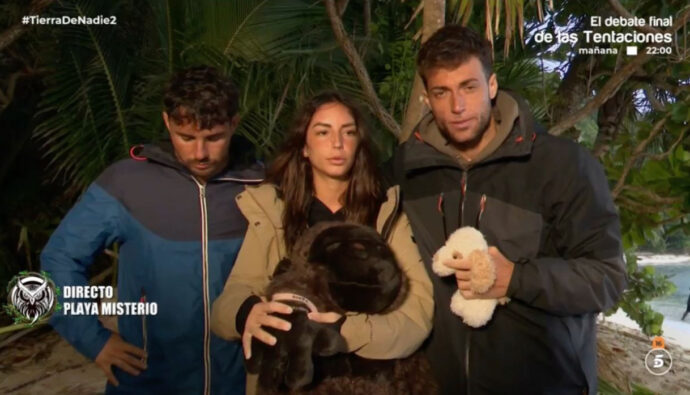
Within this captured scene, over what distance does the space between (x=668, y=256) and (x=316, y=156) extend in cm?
213

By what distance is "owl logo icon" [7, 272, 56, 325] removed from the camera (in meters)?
1.88

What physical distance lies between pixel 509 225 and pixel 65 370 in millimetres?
2036

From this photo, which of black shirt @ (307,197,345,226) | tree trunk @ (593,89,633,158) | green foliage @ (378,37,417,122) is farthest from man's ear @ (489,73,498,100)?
tree trunk @ (593,89,633,158)

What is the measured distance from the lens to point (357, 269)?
3.87ft

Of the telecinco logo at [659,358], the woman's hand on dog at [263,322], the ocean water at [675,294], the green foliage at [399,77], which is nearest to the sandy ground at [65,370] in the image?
the telecinco logo at [659,358]

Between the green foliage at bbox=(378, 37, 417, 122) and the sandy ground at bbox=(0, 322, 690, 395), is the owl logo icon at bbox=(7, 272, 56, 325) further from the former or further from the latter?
the green foliage at bbox=(378, 37, 417, 122)

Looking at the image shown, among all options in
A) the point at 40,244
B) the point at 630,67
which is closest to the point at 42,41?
the point at 40,244

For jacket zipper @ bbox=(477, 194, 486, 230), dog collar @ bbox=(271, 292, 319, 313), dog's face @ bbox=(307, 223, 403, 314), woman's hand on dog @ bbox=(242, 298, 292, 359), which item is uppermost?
jacket zipper @ bbox=(477, 194, 486, 230)

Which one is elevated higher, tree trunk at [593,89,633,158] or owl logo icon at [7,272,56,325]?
tree trunk at [593,89,633,158]

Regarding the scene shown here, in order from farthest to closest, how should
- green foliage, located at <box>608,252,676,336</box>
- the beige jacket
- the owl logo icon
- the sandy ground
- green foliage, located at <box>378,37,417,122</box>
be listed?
green foliage, located at <box>378,37,417,122</box>
green foliage, located at <box>608,252,676,336</box>
the sandy ground
the owl logo icon
the beige jacket

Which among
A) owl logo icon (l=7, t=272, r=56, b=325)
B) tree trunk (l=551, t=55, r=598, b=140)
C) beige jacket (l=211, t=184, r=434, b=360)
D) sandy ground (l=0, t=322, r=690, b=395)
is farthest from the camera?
tree trunk (l=551, t=55, r=598, b=140)

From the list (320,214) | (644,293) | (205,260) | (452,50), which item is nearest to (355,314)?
(320,214)

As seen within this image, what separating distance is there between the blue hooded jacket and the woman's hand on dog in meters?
0.36

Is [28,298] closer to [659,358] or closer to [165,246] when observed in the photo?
[165,246]
